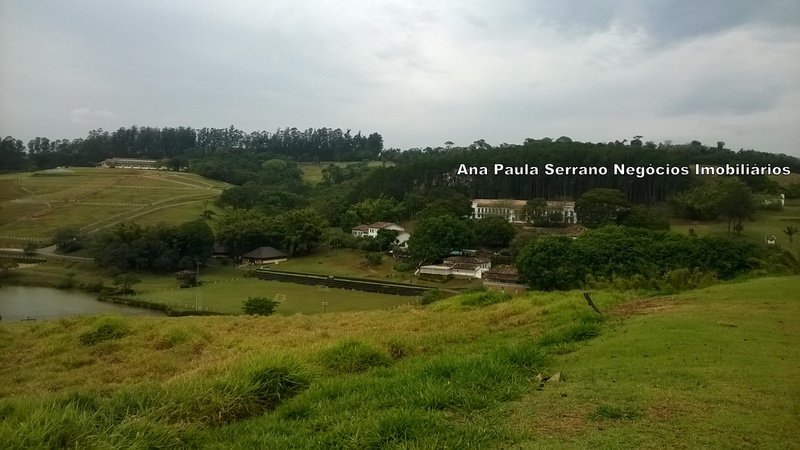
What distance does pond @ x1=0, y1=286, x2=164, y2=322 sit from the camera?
2025 centimetres

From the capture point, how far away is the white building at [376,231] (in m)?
53.0

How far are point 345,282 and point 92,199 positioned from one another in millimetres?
23040

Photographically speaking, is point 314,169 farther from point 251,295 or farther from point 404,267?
point 251,295

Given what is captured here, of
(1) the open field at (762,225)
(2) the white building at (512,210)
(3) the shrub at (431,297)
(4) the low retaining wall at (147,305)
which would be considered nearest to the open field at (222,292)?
(4) the low retaining wall at (147,305)

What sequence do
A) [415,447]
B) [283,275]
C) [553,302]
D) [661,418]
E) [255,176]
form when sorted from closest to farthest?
1. [415,447]
2. [661,418]
3. [553,302]
4. [283,275]
5. [255,176]

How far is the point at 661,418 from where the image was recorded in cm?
447

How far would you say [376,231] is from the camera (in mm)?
54281

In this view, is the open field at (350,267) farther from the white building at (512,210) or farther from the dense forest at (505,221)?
the white building at (512,210)

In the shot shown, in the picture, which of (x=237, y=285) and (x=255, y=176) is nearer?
(x=237, y=285)

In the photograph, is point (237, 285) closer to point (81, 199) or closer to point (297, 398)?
point (81, 199)

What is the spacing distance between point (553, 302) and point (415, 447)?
8274mm

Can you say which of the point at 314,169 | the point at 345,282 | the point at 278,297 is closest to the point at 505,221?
the point at 345,282

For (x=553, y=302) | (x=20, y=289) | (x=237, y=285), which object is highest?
(x=553, y=302)

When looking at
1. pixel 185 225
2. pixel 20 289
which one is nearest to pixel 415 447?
pixel 20 289
